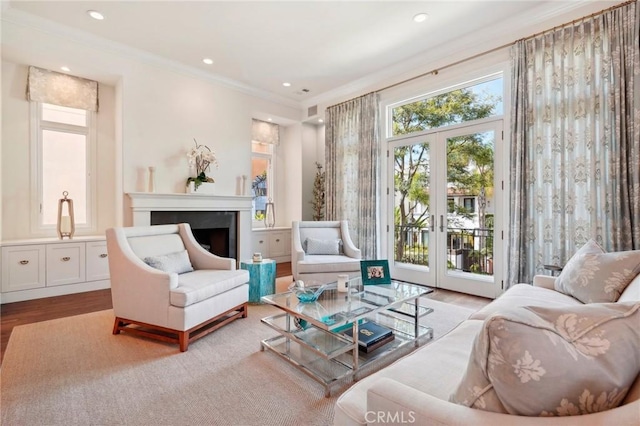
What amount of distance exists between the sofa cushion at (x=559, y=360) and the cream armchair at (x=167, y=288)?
218 centimetres

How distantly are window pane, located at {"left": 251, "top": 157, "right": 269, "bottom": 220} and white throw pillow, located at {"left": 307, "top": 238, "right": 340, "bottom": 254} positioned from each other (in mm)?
2258

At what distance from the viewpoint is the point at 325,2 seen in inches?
124

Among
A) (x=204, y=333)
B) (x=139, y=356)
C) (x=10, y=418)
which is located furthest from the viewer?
(x=204, y=333)

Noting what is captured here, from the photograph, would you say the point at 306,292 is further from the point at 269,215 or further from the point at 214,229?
the point at 269,215

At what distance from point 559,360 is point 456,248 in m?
3.65

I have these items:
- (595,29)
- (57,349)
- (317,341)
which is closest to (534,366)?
(317,341)

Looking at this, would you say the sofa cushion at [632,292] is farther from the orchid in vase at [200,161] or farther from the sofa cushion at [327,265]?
the orchid in vase at [200,161]

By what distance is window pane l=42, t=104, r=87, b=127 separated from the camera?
4098mm

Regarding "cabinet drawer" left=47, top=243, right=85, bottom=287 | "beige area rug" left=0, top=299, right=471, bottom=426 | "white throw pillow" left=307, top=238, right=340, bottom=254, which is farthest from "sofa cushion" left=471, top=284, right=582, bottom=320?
"cabinet drawer" left=47, top=243, right=85, bottom=287

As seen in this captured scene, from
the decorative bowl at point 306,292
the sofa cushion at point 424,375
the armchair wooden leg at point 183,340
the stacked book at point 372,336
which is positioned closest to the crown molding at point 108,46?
the armchair wooden leg at point 183,340

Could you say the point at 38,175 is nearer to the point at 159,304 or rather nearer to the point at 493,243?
the point at 159,304

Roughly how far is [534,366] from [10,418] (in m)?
2.41

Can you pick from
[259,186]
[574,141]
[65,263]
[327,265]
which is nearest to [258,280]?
[327,265]

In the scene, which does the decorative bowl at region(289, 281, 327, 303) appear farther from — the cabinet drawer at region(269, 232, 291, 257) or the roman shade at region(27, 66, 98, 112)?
the roman shade at region(27, 66, 98, 112)
